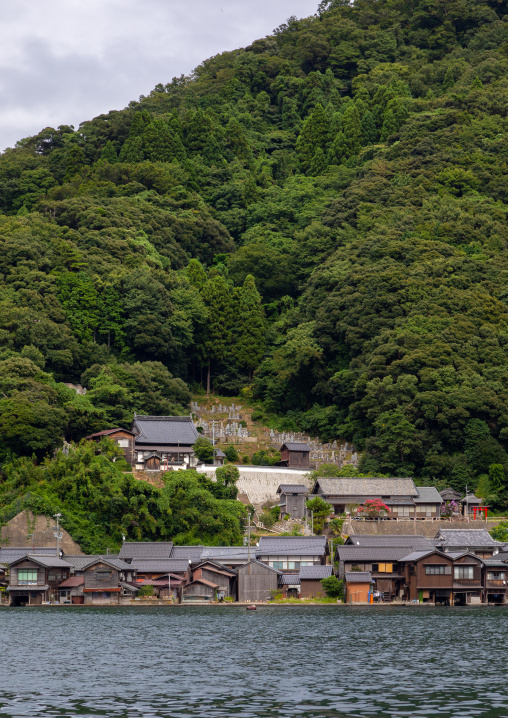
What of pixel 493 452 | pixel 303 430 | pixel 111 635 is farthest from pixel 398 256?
pixel 111 635

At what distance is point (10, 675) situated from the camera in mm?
24500

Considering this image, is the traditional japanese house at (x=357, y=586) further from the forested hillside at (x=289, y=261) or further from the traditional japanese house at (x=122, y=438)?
the traditional japanese house at (x=122, y=438)

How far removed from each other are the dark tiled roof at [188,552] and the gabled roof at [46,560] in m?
5.21

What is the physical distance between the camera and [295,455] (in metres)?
59.1

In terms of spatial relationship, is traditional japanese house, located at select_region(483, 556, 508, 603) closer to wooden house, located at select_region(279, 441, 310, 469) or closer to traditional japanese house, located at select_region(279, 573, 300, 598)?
traditional japanese house, located at select_region(279, 573, 300, 598)

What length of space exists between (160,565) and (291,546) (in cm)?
647

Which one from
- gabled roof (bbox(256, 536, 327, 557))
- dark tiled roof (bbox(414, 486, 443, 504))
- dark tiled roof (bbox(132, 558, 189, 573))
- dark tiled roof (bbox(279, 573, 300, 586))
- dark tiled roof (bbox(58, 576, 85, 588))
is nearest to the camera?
dark tiled roof (bbox(58, 576, 85, 588))

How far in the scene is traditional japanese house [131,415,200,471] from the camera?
56625 mm

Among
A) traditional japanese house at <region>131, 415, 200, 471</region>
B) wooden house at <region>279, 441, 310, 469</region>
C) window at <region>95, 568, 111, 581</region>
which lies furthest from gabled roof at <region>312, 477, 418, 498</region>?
window at <region>95, 568, 111, 581</region>

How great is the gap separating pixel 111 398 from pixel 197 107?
55.0 meters

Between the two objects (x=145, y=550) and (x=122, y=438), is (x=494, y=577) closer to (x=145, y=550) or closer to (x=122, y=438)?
(x=145, y=550)

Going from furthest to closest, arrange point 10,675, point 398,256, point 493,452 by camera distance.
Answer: point 398,256, point 493,452, point 10,675

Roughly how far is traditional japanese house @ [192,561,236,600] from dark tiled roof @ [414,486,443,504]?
11.5 meters

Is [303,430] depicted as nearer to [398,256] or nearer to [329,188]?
[398,256]
